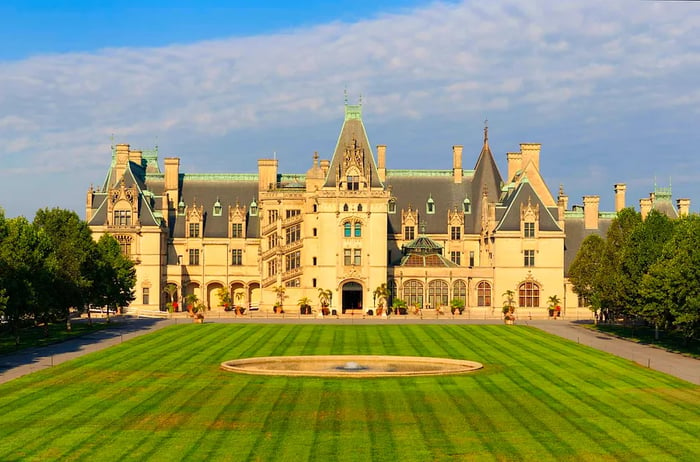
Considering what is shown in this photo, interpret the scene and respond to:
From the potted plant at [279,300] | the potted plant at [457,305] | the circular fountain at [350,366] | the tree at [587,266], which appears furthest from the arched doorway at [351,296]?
the circular fountain at [350,366]

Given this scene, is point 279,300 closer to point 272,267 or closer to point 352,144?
point 272,267

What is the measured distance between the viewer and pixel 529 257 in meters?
118

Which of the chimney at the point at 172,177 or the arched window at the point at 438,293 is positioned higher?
the chimney at the point at 172,177

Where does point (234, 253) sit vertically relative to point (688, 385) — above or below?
above

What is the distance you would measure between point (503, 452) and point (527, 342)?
4151 centimetres

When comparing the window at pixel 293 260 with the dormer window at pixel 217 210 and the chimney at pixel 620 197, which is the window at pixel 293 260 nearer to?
the dormer window at pixel 217 210

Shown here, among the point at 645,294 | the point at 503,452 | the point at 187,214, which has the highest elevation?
the point at 187,214

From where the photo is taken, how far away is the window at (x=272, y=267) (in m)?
120

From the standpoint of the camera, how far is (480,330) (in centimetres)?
9012

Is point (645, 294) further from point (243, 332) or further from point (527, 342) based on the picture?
point (243, 332)

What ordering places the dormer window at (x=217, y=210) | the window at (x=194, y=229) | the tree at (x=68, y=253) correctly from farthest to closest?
1. the dormer window at (x=217, y=210)
2. the window at (x=194, y=229)
3. the tree at (x=68, y=253)

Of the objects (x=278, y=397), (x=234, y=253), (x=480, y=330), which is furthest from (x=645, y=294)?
(x=234, y=253)

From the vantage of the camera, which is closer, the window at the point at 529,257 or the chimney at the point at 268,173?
the window at the point at 529,257

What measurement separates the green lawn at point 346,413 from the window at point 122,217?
55938mm
